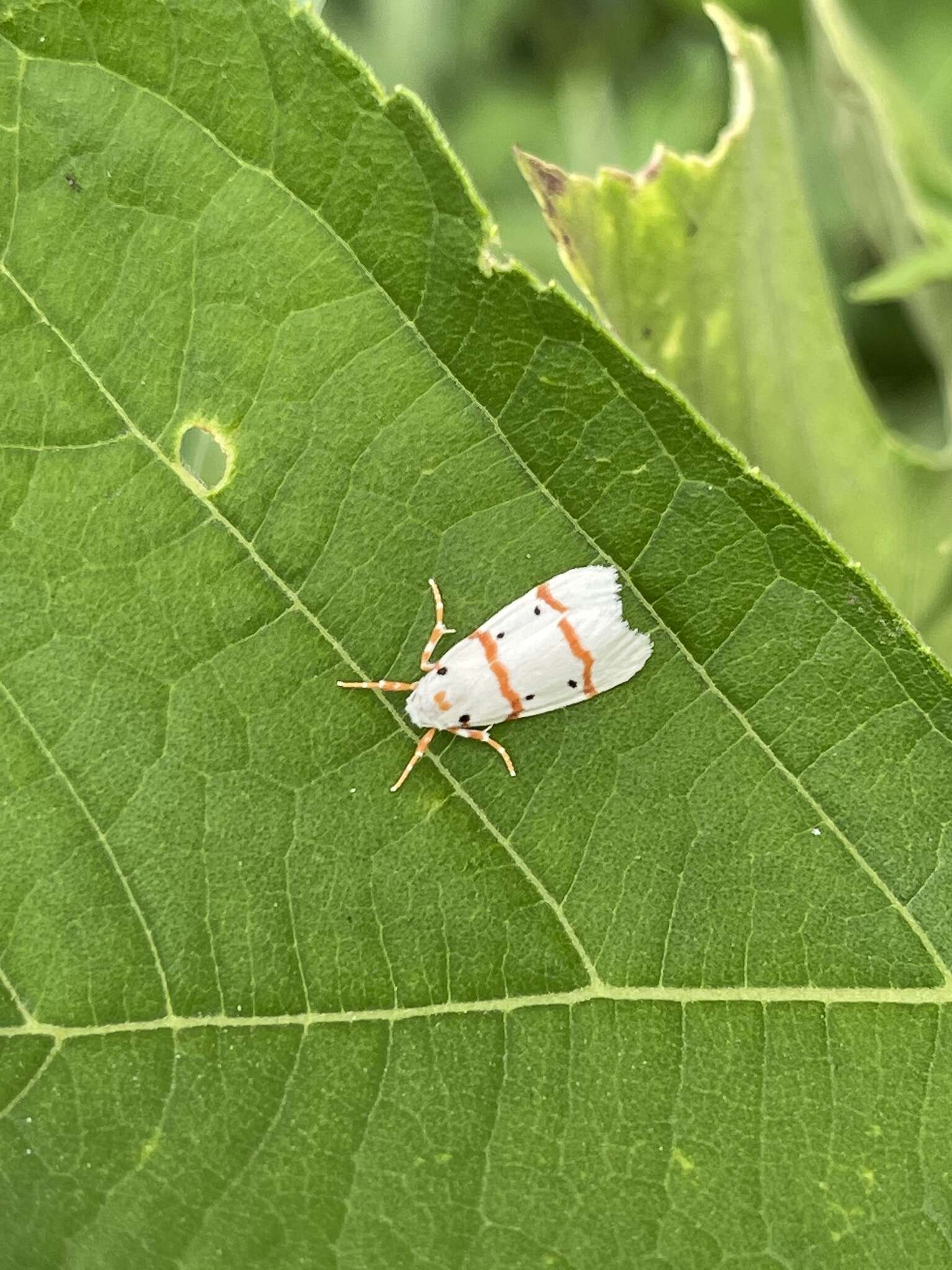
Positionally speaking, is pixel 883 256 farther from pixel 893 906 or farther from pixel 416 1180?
pixel 416 1180

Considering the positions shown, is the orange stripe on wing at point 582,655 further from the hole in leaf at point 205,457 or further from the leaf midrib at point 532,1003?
the hole in leaf at point 205,457

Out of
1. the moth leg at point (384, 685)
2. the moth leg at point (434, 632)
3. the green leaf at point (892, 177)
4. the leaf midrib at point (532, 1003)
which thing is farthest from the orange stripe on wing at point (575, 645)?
the green leaf at point (892, 177)

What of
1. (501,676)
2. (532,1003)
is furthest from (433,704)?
(532,1003)

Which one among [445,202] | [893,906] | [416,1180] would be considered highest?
[445,202]

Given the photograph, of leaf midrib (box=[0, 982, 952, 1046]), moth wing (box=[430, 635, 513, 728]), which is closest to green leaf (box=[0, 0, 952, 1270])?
leaf midrib (box=[0, 982, 952, 1046])

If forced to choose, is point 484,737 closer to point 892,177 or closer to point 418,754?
point 418,754

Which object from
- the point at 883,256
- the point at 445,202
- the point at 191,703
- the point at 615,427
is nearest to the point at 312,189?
the point at 445,202
